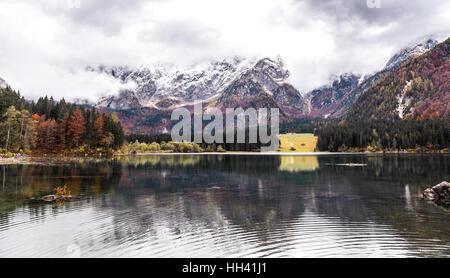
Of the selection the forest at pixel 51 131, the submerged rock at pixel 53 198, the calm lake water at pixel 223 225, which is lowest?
the calm lake water at pixel 223 225

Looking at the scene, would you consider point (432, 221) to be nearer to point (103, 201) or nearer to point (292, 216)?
point (292, 216)

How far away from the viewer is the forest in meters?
125

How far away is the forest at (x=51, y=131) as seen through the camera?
411 feet

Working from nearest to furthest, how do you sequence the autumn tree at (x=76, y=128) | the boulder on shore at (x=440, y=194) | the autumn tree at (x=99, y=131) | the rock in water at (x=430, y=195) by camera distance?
the boulder on shore at (x=440, y=194), the rock in water at (x=430, y=195), the autumn tree at (x=76, y=128), the autumn tree at (x=99, y=131)

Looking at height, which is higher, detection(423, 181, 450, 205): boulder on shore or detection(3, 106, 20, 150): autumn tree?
detection(3, 106, 20, 150): autumn tree

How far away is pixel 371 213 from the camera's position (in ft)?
108

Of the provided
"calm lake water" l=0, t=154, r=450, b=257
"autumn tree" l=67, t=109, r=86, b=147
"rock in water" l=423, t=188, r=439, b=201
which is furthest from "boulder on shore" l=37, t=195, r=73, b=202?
"autumn tree" l=67, t=109, r=86, b=147

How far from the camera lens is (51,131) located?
140 metres

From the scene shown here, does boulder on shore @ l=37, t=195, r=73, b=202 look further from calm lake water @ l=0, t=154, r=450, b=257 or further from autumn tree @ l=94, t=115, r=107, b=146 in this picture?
autumn tree @ l=94, t=115, r=107, b=146

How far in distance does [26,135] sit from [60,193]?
362 ft

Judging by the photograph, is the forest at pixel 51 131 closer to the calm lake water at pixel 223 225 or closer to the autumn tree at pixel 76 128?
the autumn tree at pixel 76 128

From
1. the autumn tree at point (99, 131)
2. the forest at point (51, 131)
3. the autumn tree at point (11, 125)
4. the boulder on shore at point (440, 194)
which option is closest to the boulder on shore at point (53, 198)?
the boulder on shore at point (440, 194)
